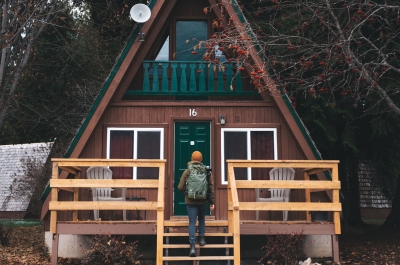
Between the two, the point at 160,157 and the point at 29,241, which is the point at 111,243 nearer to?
the point at 160,157

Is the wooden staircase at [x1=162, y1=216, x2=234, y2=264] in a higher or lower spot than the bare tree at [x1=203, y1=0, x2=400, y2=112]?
lower

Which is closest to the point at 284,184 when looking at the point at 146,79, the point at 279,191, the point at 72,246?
the point at 279,191

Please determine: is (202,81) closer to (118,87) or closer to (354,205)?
(118,87)

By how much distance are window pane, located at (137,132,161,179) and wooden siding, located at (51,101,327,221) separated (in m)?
0.21

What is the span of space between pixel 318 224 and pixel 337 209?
0.51 meters

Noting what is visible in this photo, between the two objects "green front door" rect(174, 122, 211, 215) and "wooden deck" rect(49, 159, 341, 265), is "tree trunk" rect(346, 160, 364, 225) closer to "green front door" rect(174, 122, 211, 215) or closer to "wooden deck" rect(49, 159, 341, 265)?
"green front door" rect(174, 122, 211, 215)

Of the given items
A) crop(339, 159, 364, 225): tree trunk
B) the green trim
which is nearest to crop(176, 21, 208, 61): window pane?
the green trim

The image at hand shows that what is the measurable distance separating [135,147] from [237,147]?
2.44 meters

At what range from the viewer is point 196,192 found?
9.65 metres

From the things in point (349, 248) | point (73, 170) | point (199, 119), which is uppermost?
point (199, 119)

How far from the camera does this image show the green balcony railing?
1278 cm

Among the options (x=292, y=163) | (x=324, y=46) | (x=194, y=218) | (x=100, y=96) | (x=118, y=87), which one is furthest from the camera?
(x=118, y=87)

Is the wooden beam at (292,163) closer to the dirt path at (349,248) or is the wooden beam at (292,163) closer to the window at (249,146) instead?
the window at (249,146)

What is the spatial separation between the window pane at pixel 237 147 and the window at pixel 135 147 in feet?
5.11
